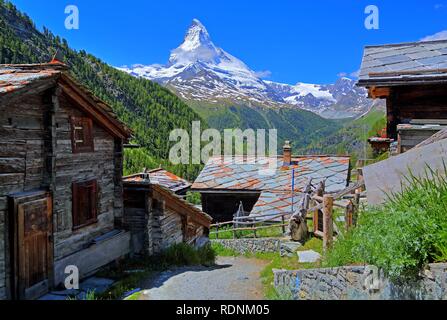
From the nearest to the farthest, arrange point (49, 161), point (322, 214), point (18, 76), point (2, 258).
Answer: point (2, 258) < point (18, 76) < point (49, 161) < point (322, 214)

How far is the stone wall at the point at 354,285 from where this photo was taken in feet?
15.2

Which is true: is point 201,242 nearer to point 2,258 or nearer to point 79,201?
point 79,201

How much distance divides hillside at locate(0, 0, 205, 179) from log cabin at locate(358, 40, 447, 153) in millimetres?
54022

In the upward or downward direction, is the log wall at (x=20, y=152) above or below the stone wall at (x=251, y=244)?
above

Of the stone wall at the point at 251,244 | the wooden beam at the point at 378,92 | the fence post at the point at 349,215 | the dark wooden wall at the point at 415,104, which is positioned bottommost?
the stone wall at the point at 251,244

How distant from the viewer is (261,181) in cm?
2442

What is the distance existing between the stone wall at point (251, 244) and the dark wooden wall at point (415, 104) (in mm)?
8839

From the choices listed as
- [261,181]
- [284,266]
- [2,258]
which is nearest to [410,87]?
[284,266]

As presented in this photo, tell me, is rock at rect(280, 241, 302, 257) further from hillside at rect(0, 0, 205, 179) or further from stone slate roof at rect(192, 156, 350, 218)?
A: hillside at rect(0, 0, 205, 179)

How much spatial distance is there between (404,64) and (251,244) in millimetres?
11079

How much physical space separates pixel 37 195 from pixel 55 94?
2.12 m

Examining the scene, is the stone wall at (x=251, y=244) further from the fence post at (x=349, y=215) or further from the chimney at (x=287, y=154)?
the fence post at (x=349, y=215)

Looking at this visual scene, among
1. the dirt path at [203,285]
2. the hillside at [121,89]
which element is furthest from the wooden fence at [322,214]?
the hillside at [121,89]

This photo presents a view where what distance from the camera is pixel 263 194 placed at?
22.9 m
